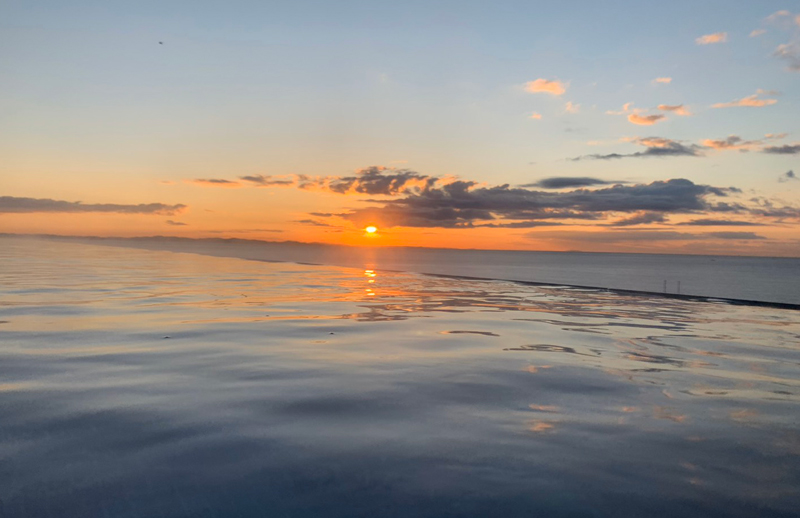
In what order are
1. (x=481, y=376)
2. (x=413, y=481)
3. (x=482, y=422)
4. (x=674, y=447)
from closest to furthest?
(x=413, y=481) < (x=674, y=447) < (x=482, y=422) < (x=481, y=376)

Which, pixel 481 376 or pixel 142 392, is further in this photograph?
pixel 481 376

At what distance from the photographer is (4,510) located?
18.1ft

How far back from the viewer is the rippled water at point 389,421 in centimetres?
593

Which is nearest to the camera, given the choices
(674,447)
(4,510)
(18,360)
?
(4,510)

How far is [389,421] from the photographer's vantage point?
834 centimetres

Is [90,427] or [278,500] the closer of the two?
[278,500]

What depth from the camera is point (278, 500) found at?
580 cm

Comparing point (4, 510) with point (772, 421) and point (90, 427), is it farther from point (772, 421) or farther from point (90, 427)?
point (772, 421)

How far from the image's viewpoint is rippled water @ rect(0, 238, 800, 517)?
19.4 ft

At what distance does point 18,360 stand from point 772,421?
14.0 m

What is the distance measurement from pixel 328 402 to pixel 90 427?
3.36 metres

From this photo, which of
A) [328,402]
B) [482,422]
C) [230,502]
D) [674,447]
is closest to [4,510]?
[230,502]

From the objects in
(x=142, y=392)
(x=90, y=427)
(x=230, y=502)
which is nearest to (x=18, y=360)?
(x=142, y=392)

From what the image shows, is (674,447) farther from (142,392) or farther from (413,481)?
(142,392)
